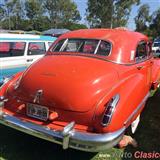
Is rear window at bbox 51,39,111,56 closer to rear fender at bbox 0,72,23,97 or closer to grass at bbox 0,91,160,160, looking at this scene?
rear fender at bbox 0,72,23,97

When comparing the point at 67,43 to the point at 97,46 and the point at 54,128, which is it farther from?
the point at 54,128

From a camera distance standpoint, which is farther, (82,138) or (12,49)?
(12,49)

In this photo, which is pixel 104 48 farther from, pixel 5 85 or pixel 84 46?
pixel 5 85

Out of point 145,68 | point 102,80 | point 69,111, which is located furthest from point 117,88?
point 145,68

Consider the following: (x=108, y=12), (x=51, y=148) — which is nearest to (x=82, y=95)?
(x=51, y=148)

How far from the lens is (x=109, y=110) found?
144 inches

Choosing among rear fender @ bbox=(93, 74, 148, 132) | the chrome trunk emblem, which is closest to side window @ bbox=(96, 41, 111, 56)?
rear fender @ bbox=(93, 74, 148, 132)

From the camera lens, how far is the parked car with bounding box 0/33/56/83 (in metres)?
7.35

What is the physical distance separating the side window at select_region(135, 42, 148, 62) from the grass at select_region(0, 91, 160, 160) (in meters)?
1.37

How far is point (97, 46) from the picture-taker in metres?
4.94

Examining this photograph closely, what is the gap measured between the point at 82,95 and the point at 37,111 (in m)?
0.76

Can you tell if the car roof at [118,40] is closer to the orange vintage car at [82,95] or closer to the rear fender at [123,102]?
the orange vintage car at [82,95]

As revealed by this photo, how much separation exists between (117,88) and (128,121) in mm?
506

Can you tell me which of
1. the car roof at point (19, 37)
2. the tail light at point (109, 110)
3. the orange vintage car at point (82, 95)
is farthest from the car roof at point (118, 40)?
the car roof at point (19, 37)
